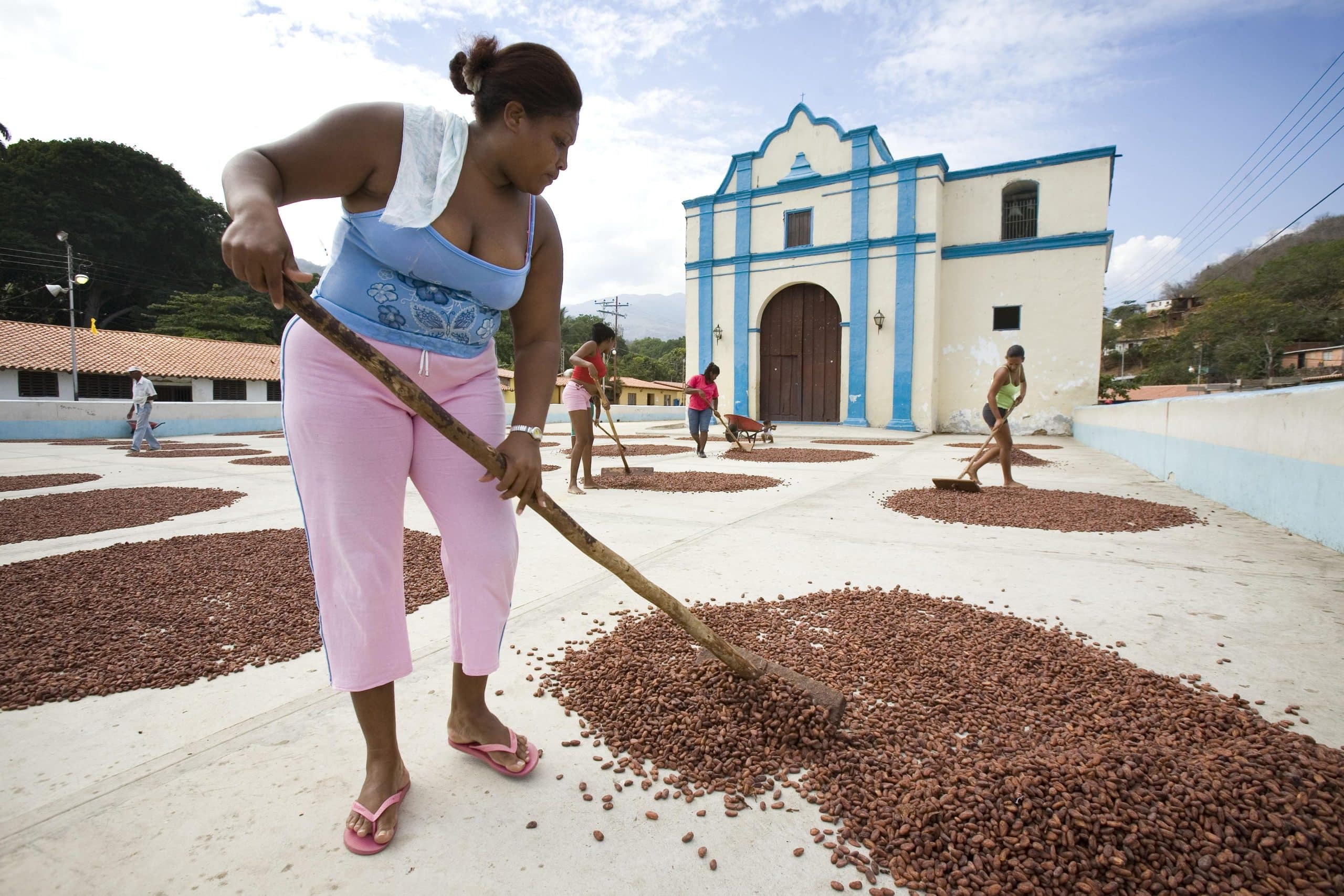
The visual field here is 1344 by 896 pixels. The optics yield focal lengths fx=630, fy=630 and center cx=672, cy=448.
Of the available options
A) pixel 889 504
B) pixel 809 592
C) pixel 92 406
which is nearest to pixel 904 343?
pixel 889 504

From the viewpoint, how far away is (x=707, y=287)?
711 inches

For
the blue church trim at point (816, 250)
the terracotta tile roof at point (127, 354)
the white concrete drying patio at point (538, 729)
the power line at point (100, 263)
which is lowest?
the white concrete drying patio at point (538, 729)

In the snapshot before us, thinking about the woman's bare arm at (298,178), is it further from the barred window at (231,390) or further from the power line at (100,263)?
the power line at (100,263)

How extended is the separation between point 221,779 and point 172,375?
2803cm

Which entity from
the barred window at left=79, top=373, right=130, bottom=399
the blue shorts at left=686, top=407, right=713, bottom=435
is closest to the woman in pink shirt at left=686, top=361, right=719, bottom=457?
the blue shorts at left=686, top=407, right=713, bottom=435

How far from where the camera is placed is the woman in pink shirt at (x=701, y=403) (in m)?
9.19

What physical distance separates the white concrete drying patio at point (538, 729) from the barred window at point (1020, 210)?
13877mm

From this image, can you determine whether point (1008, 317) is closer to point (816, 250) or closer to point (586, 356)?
point (816, 250)

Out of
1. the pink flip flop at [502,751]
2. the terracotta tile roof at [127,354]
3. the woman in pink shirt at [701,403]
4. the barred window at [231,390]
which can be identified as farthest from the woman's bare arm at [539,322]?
the barred window at [231,390]

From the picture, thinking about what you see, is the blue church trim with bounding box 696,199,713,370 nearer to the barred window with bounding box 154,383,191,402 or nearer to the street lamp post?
the street lamp post

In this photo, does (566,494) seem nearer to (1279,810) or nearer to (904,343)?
(1279,810)

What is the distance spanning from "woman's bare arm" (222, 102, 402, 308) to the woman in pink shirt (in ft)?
25.7

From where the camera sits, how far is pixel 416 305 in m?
1.27

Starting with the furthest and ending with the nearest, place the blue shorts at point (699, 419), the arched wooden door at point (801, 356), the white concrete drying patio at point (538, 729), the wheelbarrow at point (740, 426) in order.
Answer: the arched wooden door at point (801, 356)
the wheelbarrow at point (740, 426)
the blue shorts at point (699, 419)
the white concrete drying patio at point (538, 729)
